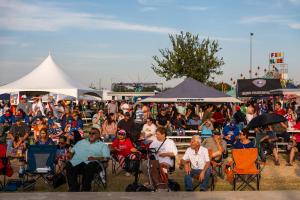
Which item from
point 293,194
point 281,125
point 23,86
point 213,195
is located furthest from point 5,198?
point 23,86

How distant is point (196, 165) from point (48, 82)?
18.8 metres

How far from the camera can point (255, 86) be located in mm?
25156

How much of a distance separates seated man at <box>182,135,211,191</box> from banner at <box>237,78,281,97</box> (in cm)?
Result: 1692

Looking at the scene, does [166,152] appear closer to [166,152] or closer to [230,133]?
[166,152]

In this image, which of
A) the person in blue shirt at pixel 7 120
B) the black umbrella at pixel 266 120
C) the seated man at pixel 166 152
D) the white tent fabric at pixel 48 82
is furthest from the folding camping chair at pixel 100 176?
the white tent fabric at pixel 48 82

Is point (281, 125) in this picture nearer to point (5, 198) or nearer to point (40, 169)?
point (40, 169)

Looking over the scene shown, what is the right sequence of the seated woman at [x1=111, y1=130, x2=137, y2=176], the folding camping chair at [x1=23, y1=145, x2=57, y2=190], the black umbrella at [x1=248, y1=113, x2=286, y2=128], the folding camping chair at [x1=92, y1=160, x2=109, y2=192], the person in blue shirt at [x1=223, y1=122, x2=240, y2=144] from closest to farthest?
the folding camping chair at [x1=92, y1=160, x2=109, y2=192], the folding camping chair at [x1=23, y1=145, x2=57, y2=190], the seated woman at [x1=111, y1=130, x2=137, y2=176], the black umbrella at [x1=248, y1=113, x2=286, y2=128], the person in blue shirt at [x1=223, y1=122, x2=240, y2=144]

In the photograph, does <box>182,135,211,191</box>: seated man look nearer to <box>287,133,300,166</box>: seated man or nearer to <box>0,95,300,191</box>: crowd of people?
<box>0,95,300,191</box>: crowd of people

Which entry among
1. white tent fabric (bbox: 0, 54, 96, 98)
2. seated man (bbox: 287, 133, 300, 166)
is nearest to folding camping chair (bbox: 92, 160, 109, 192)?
seated man (bbox: 287, 133, 300, 166)

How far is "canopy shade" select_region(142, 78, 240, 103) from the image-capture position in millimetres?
16109

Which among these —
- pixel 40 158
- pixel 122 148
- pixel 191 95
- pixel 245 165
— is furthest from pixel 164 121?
pixel 245 165

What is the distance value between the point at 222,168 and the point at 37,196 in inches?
179

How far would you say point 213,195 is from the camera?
721cm

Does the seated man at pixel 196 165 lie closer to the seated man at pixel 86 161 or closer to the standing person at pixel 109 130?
the seated man at pixel 86 161
